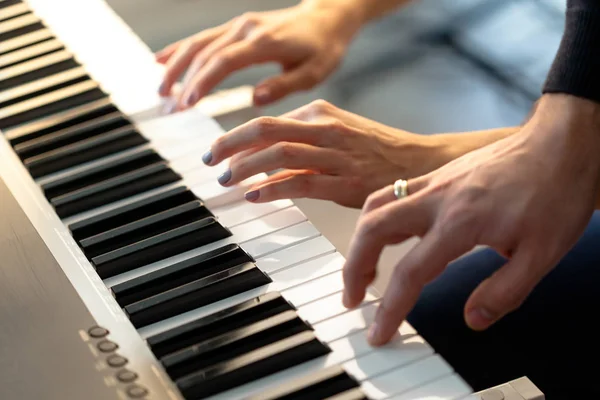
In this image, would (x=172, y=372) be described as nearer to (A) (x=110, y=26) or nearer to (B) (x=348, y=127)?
(B) (x=348, y=127)

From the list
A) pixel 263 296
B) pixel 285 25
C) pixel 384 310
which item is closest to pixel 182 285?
pixel 263 296

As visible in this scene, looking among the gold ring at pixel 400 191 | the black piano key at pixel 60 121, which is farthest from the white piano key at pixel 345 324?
the black piano key at pixel 60 121

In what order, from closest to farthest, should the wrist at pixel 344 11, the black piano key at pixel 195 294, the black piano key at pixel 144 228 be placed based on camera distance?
the black piano key at pixel 195 294, the black piano key at pixel 144 228, the wrist at pixel 344 11

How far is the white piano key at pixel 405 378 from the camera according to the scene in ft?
2.67

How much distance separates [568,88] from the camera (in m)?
1.01

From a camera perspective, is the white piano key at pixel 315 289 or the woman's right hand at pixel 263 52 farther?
the woman's right hand at pixel 263 52

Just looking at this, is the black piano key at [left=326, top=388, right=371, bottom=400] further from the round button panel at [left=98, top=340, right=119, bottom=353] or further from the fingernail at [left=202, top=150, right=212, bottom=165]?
the fingernail at [left=202, top=150, right=212, bottom=165]

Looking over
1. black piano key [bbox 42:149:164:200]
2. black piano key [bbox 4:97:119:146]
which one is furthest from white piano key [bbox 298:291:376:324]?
black piano key [bbox 4:97:119:146]

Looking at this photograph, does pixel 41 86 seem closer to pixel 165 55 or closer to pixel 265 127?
pixel 165 55

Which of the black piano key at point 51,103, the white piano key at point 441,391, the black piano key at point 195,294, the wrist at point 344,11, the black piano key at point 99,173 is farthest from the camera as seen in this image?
the wrist at point 344,11

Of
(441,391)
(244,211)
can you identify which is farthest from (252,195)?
(441,391)

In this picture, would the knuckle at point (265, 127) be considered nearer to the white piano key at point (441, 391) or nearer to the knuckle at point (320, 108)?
the knuckle at point (320, 108)

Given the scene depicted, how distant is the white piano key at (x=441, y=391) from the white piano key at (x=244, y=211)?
0.31 m

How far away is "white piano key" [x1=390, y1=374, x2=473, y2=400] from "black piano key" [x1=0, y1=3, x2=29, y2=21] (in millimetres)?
919
